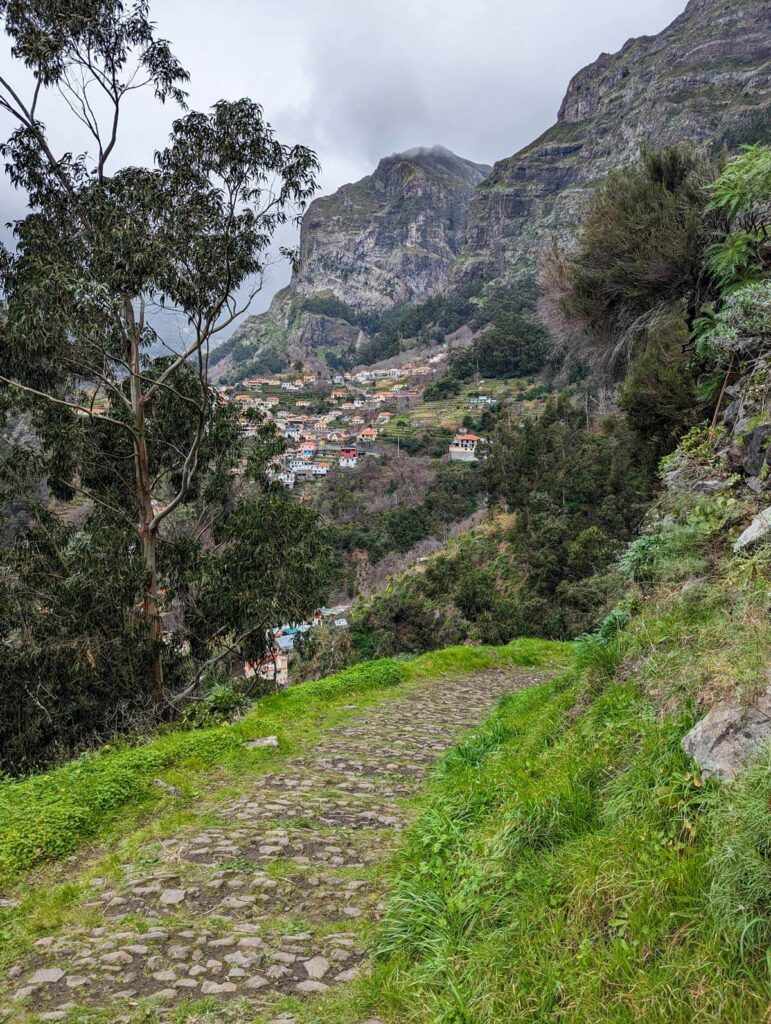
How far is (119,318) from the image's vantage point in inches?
356

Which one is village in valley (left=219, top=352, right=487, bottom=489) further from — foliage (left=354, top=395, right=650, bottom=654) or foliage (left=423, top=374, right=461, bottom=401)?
foliage (left=354, top=395, right=650, bottom=654)

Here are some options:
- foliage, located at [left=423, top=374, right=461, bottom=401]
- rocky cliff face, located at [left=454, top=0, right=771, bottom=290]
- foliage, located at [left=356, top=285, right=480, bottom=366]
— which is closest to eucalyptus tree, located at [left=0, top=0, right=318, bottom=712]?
foliage, located at [left=423, top=374, right=461, bottom=401]

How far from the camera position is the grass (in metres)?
1.77

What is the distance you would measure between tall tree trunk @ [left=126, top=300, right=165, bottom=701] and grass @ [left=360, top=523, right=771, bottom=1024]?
22.0 ft

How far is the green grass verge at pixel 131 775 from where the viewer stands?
356cm

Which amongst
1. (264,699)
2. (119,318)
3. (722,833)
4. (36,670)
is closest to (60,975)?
(722,833)

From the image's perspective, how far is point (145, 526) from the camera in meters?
9.44

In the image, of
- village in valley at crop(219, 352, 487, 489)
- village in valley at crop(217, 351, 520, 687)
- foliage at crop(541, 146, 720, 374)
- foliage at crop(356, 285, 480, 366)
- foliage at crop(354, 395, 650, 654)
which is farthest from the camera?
foliage at crop(356, 285, 480, 366)

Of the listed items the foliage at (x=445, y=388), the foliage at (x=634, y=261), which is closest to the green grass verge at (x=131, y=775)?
the foliage at (x=634, y=261)

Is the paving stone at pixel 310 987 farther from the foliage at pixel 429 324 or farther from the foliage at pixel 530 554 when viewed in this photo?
the foliage at pixel 429 324

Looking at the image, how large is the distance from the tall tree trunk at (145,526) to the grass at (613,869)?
22.0 feet

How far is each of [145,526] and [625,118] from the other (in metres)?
149

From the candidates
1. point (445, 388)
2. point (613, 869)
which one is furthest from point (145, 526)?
point (445, 388)

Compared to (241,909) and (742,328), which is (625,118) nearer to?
(742,328)
